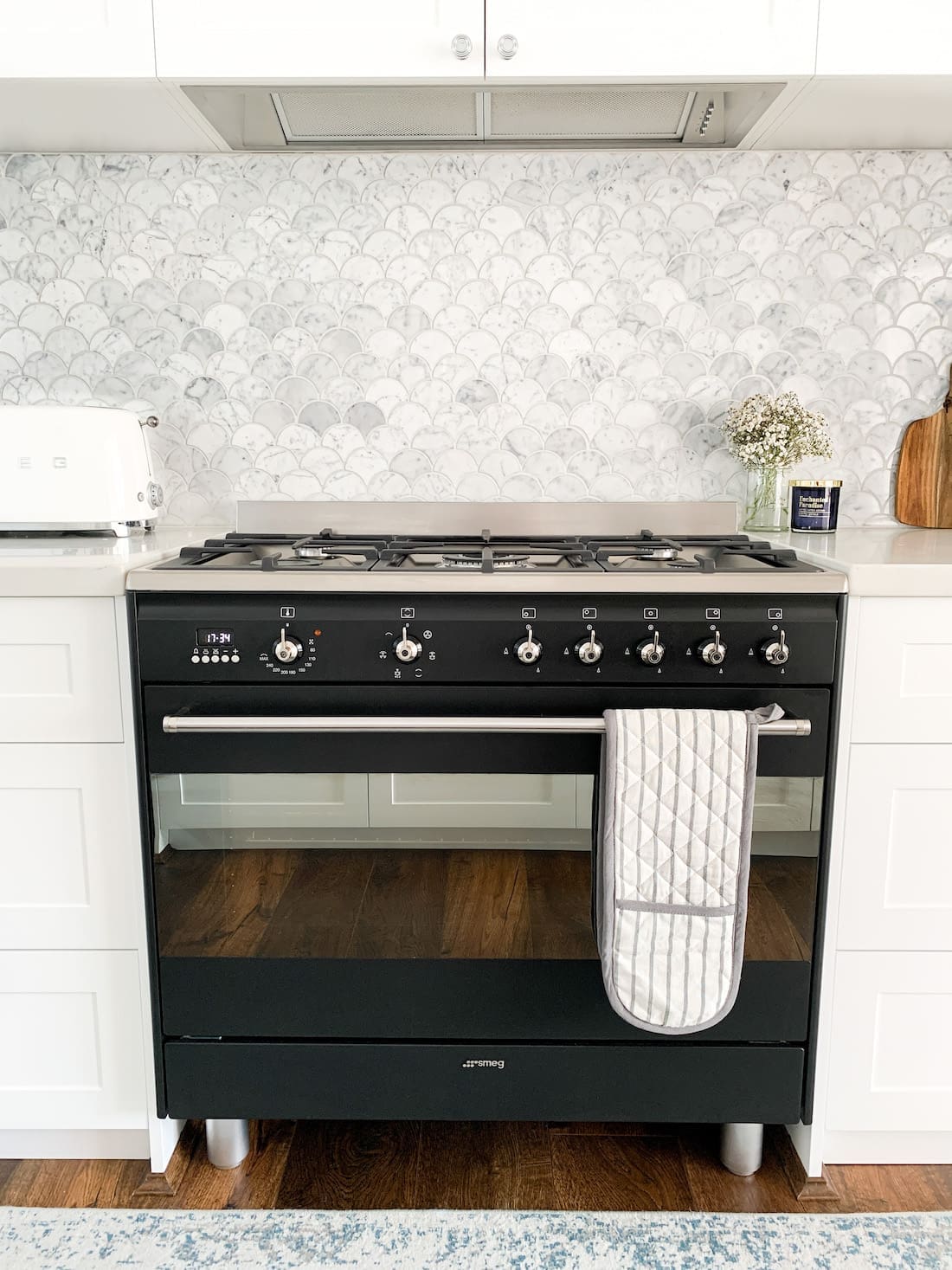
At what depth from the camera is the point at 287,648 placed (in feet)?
4.23

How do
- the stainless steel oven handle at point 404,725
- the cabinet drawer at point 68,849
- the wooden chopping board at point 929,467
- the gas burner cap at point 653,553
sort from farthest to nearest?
the wooden chopping board at point 929,467
the gas burner cap at point 653,553
the cabinet drawer at point 68,849
the stainless steel oven handle at point 404,725

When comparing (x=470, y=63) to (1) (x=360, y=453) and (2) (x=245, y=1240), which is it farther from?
(2) (x=245, y=1240)

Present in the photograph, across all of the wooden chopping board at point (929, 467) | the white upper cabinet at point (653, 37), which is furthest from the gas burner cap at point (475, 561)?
the wooden chopping board at point (929, 467)

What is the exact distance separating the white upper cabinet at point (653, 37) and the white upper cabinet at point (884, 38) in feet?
0.09

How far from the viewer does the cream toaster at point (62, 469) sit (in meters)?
1.61

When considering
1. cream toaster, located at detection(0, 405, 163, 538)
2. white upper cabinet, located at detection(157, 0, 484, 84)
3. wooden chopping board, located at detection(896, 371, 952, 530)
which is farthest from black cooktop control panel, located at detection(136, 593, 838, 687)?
white upper cabinet, located at detection(157, 0, 484, 84)

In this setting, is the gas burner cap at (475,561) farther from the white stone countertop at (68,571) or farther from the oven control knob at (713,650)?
the white stone countertop at (68,571)

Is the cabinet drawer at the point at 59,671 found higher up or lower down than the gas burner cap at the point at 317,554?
lower down

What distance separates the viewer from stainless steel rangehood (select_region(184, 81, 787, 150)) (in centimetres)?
157

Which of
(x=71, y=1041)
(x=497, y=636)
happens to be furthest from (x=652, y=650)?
(x=71, y=1041)

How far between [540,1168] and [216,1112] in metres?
0.53

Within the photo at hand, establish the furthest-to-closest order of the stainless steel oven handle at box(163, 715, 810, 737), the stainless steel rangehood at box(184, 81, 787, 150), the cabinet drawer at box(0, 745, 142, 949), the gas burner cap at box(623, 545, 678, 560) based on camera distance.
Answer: the stainless steel rangehood at box(184, 81, 787, 150) → the gas burner cap at box(623, 545, 678, 560) → the cabinet drawer at box(0, 745, 142, 949) → the stainless steel oven handle at box(163, 715, 810, 737)

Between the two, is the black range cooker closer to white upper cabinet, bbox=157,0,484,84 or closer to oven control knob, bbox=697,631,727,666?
oven control knob, bbox=697,631,727,666

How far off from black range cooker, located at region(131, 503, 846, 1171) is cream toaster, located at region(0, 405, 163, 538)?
31 centimetres
